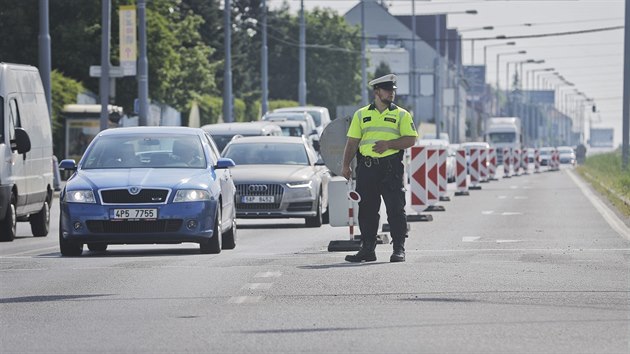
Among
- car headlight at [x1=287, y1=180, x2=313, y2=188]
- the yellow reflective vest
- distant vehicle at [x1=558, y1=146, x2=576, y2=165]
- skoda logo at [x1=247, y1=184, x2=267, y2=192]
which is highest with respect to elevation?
the yellow reflective vest

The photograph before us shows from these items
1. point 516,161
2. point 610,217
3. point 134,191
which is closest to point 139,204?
point 134,191

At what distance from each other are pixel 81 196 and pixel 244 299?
5673 mm

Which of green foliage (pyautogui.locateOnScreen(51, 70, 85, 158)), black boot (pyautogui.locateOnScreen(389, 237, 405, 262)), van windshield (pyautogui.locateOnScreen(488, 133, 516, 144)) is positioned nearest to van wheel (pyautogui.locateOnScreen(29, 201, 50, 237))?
black boot (pyautogui.locateOnScreen(389, 237, 405, 262))

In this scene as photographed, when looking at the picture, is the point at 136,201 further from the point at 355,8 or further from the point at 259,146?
the point at 355,8

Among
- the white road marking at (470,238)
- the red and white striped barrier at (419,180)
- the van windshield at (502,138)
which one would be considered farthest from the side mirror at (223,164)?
the van windshield at (502,138)

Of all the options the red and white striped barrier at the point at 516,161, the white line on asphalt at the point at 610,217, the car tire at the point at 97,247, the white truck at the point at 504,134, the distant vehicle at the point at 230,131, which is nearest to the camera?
the car tire at the point at 97,247

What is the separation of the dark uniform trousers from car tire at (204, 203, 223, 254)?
2180 mm

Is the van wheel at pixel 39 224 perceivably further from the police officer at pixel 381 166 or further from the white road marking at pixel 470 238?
the police officer at pixel 381 166

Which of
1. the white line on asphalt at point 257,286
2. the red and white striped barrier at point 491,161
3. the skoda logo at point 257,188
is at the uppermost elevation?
the skoda logo at point 257,188

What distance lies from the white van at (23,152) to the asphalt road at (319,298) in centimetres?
113

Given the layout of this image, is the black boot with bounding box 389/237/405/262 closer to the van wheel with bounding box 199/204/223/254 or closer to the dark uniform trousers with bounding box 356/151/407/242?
the dark uniform trousers with bounding box 356/151/407/242

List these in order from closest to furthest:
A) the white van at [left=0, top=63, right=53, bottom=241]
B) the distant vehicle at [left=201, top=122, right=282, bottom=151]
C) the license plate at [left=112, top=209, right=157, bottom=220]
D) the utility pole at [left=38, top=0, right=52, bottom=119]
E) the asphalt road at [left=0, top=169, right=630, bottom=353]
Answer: the asphalt road at [left=0, top=169, right=630, bottom=353], the license plate at [left=112, top=209, right=157, bottom=220], the white van at [left=0, top=63, right=53, bottom=241], the distant vehicle at [left=201, top=122, right=282, bottom=151], the utility pole at [left=38, top=0, right=52, bottom=119]

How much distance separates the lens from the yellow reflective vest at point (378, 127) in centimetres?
1697

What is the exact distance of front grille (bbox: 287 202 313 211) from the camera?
85.0 feet
